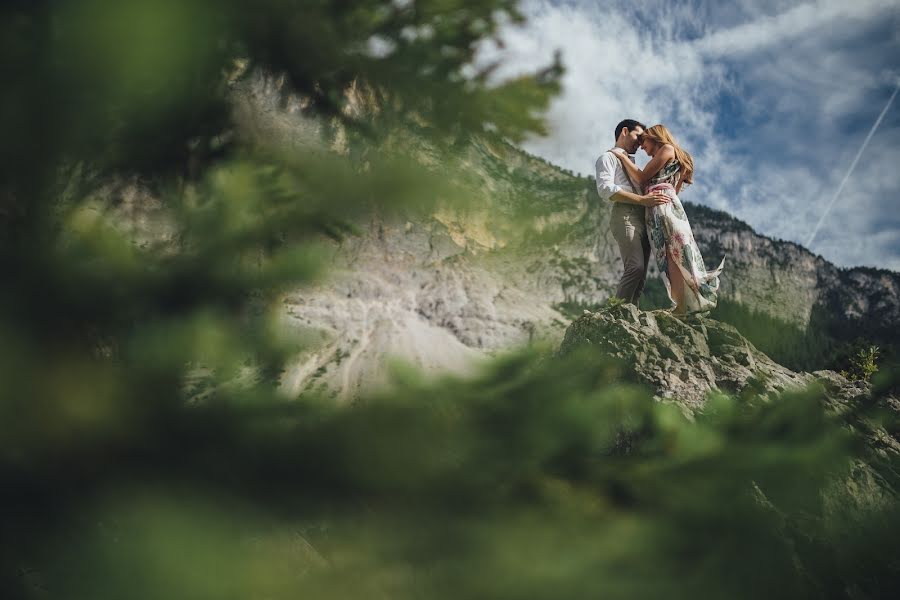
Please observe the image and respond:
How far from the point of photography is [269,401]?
1177mm

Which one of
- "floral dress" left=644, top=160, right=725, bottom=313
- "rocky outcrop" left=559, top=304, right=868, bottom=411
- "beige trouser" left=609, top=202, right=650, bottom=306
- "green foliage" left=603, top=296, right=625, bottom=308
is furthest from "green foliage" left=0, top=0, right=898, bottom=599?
"green foliage" left=603, top=296, right=625, bottom=308

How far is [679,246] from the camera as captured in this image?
16.3ft

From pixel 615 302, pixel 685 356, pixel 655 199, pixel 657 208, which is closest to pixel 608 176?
pixel 655 199

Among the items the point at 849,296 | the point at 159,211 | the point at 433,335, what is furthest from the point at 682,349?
the point at 849,296

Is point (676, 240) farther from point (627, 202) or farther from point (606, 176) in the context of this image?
point (606, 176)

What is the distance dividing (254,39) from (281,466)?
3.95 feet

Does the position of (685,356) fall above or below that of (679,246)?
below

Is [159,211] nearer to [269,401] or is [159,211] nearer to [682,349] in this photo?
[269,401]

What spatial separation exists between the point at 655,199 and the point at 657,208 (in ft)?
0.89

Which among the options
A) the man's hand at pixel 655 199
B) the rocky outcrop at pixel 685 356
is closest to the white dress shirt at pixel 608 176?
the man's hand at pixel 655 199

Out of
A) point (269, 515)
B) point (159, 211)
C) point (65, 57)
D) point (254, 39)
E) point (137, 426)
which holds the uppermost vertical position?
point (254, 39)

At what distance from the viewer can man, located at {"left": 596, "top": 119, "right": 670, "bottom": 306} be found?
16.0 feet

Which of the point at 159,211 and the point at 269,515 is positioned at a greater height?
the point at 159,211

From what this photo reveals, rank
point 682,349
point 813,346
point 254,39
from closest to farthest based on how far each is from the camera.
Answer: point 254,39, point 682,349, point 813,346
